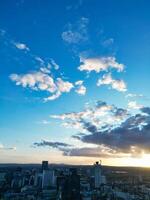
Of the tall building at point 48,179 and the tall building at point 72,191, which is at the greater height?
the tall building at point 48,179

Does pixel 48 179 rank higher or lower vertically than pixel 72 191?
higher

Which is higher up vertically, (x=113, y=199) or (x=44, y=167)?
(x=44, y=167)

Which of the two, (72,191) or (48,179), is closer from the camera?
(72,191)

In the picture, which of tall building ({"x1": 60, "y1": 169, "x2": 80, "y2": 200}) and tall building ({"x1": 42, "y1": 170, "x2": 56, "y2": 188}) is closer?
tall building ({"x1": 60, "y1": 169, "x2": 80, "y2": 200})

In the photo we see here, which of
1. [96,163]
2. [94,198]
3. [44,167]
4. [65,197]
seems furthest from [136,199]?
[44,167]

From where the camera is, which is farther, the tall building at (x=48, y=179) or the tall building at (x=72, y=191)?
the tall building at (x=48, y=179)

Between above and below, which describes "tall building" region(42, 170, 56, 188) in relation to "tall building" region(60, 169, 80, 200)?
above

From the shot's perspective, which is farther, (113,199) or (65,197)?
(113,199)

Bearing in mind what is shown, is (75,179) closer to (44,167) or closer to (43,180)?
(43,180)

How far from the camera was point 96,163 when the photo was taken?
110375 millimetres

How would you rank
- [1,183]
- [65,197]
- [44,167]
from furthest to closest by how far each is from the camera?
[44,167] → [1,183] → [65,197]

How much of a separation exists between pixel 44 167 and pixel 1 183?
36.3 metres

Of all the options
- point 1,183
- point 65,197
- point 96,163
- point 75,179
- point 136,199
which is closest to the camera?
point 65,197

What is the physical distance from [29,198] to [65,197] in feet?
82.7
